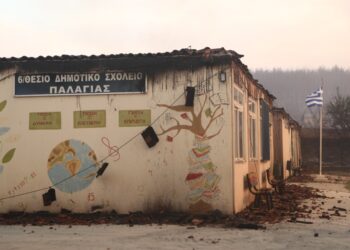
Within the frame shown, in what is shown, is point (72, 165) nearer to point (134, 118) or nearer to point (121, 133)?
point (121, 133)

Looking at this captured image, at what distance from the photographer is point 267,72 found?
504 ft

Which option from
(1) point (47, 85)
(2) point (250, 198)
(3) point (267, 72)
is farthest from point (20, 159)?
(3) point (267, 72)

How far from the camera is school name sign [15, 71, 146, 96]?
1229cm

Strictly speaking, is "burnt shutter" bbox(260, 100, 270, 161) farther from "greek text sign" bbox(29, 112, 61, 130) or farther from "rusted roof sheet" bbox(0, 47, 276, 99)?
"greek text sign" bbox(29, 112, 61, 130)

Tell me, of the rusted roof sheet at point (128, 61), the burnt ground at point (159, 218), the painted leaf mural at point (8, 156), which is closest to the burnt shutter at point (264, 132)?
the burnt ground at point (159, 218)

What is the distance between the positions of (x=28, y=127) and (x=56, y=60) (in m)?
1.71

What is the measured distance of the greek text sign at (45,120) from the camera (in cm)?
1244

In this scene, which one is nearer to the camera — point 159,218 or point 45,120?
point 159,218

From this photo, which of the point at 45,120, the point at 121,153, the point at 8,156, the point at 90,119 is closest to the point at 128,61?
the point at 90,119

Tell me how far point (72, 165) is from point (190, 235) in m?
4.01

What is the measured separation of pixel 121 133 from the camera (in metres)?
12.2

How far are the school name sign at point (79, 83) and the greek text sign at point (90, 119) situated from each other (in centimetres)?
45

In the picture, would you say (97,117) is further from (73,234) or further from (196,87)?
(73,234)

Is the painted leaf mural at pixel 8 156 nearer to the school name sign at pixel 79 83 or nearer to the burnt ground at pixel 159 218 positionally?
the burnt ground at pixel 159 218
